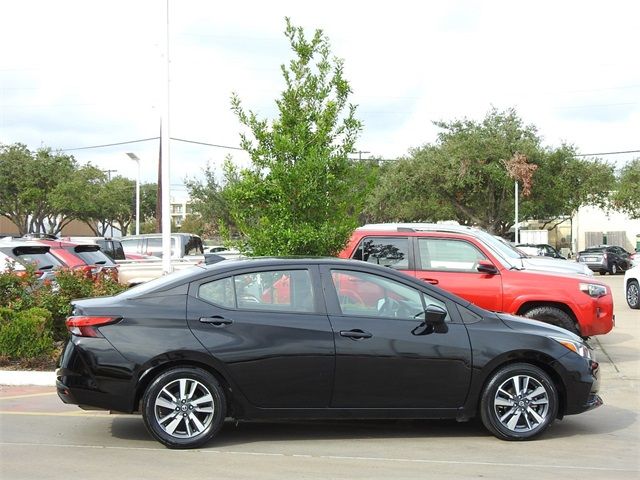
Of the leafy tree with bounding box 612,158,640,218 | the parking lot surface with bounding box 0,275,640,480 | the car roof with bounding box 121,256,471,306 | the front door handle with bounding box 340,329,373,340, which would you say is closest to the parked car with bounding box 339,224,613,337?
the parking lot surface with bounding box 0,275,640,480

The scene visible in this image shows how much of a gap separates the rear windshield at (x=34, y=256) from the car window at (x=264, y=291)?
265 inches

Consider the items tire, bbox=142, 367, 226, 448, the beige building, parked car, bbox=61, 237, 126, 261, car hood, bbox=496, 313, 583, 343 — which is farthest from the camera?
the beige building

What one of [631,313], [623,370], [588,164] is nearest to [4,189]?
[588,164]

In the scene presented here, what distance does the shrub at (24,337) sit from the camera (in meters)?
9.68

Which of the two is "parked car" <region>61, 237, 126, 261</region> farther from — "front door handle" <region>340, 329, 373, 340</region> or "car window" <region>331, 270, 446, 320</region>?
"front door handle" <region>340, 329, 373, 340</region>

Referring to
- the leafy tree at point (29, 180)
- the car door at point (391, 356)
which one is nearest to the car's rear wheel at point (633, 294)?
the car door at point (391, 356)

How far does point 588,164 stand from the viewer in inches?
1580

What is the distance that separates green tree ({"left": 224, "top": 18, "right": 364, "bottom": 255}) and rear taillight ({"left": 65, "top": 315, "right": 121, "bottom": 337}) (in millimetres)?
4286

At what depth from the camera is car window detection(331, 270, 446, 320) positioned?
659cm

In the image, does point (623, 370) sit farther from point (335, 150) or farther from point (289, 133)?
point (289, 133)

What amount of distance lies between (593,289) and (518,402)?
462 centimetres

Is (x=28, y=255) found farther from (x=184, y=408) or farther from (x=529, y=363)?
(x=529, y=363)

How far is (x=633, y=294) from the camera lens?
61.0 ft

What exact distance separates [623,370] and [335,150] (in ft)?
16.1
